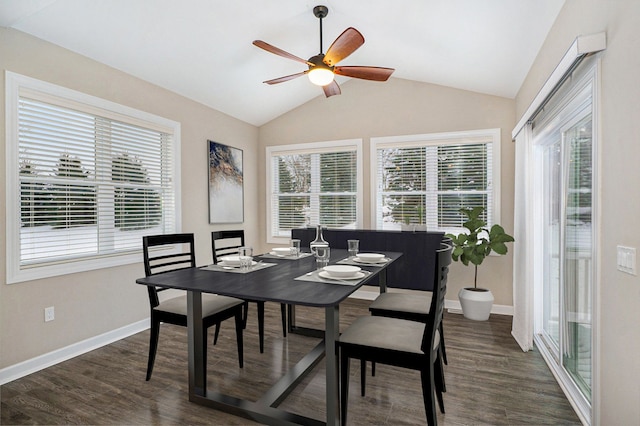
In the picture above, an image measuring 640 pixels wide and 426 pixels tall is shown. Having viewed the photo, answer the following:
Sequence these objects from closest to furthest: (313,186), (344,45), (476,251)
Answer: (344,45), (476,251), (313,186)

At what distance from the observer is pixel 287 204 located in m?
5.38

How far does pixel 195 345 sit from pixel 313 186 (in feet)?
11.2

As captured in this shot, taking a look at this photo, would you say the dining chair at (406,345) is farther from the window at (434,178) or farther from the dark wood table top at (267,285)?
the window at (434,178)

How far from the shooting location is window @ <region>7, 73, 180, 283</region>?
2590mm

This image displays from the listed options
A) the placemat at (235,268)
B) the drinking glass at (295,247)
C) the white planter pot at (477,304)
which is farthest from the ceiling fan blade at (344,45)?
the white planter pot at (477,304)

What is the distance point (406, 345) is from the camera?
5.85 feet

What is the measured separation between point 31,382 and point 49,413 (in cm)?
59

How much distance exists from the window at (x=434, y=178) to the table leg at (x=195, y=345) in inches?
118

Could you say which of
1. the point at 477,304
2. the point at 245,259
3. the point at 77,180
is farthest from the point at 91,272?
the point at 477,304

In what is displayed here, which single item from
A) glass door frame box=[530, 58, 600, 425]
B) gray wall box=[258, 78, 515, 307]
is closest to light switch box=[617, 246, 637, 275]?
glass door frame box=[530, 58, 600, 425]

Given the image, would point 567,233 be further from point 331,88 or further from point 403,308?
point 331,88

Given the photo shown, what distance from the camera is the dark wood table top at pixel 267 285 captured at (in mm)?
1609

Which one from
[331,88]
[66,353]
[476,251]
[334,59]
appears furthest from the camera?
[476,251]

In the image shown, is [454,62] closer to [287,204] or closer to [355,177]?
[355,177]
